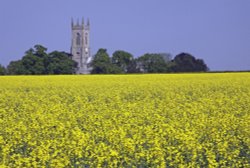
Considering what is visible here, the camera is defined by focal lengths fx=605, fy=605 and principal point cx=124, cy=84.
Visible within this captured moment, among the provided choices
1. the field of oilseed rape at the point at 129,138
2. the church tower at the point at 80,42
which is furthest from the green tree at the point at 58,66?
the church tower at the point at 80,42

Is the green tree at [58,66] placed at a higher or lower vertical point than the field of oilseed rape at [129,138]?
higher

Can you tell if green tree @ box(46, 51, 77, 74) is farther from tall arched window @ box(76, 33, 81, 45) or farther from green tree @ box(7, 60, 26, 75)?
tall arched window @ box(76, 33, 81, 45)

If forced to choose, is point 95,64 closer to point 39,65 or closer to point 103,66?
point 103,66

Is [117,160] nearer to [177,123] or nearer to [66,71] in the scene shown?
[177,123]

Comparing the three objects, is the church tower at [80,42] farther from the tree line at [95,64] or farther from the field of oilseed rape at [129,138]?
the field of oilseed rape at [129,138]

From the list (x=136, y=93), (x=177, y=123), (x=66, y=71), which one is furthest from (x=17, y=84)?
(x=66, y=71)

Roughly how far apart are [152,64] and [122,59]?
18.8 ft

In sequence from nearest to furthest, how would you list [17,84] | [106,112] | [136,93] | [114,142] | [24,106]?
1. [114,142]
2. [106,112]
3. [24,106]
4. [136,93]
5. [17,84]

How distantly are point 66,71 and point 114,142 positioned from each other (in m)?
45.6

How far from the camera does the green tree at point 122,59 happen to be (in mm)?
62125

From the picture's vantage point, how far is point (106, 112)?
12016 mm

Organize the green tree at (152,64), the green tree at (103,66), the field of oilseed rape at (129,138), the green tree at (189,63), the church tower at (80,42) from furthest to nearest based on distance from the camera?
the church tower at (80,42)
the green tree at (189,63)
the green tree at (152,64)
the green tree at (103,66)
the field of oilseed rape at (129,138)

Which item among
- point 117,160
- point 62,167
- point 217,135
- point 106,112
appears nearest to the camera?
Result: point 62,167

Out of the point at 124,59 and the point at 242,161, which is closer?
the point at 242,161
